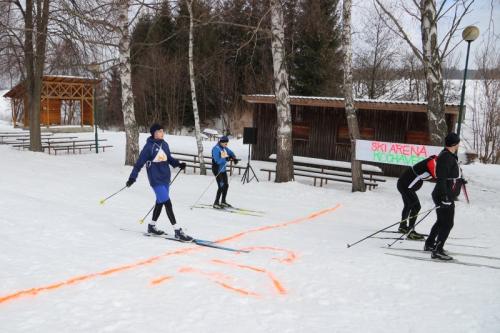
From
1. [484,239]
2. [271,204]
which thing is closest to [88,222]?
[271,204]

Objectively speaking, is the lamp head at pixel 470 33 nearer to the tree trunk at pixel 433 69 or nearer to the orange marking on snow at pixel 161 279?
the tree trunk at pixel 433 69

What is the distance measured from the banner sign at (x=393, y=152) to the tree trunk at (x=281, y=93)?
2231 millimetres

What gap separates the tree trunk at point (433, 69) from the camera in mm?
11609

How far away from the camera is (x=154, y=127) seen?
7.25 metres

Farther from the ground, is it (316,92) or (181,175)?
(316,92)

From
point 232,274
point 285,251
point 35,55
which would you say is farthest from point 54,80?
point 232,274

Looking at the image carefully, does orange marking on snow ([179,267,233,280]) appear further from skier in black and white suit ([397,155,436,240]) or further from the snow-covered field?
skier in black and white suit ([397,155,436,240])

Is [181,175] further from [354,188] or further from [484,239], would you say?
[484,239]

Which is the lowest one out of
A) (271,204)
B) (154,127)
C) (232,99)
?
(271,204)

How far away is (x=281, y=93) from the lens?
45.1ft

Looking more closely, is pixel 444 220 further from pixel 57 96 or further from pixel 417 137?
pixel 57 96

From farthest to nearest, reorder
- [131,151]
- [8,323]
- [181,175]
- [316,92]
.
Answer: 1. [316,92]
2. [131,151]
3. [181,175]
4. [8,323]

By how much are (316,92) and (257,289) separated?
2818 cm

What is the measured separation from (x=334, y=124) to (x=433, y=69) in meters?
8.39
